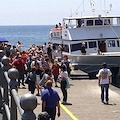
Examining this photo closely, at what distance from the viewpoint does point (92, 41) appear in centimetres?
2700

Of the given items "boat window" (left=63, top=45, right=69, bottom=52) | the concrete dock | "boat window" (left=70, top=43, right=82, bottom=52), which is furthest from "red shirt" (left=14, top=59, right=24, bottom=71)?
"boat window" (left=63, top=45, right=69, bottom=52)

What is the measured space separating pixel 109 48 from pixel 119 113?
14.5m

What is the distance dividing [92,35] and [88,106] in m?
13.5

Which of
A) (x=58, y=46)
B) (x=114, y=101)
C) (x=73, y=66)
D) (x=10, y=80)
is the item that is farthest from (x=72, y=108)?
(x=58, y=46)

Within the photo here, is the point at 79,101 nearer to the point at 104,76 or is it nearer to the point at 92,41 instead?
the point at 104,76

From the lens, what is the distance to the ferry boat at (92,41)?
2555 cm

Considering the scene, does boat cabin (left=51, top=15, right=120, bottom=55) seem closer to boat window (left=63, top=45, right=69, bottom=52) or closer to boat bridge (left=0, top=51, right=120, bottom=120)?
boat window (left=63, top=45, right=69, bottom=52)

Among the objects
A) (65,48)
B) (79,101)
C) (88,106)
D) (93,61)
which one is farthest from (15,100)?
(65,48)

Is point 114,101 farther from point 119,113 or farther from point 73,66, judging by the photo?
point 73,66

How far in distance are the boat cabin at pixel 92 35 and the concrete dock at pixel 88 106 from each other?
767cm

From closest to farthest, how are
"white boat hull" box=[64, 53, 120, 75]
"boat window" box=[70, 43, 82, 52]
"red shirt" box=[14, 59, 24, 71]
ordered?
"red shirt" box=[14, 59, 24, 71], "white boat hull" box=[64, 53, 120, 75], "boat window" box=[70, 43, 82, 52]

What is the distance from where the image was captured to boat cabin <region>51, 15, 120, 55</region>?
26.9 metres

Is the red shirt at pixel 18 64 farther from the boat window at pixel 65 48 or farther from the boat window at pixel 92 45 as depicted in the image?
the boat window at pixel 65 48

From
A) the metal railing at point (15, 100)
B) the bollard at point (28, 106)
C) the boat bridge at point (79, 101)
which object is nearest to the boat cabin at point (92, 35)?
the boat bridge at point (79, 101)
